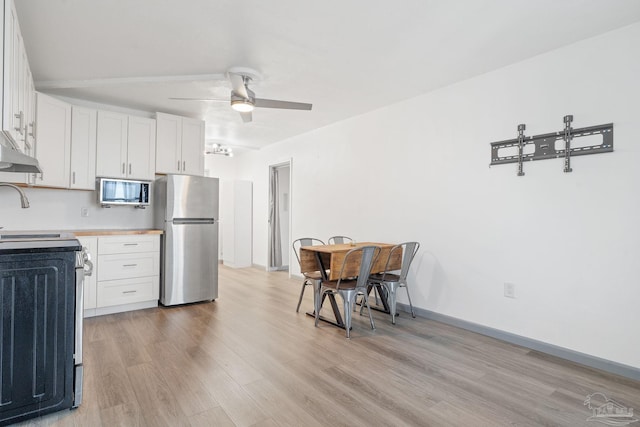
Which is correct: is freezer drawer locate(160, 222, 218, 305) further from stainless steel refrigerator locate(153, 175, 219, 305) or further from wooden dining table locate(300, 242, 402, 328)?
wooden dining table locate(300, 242, 402, 328)

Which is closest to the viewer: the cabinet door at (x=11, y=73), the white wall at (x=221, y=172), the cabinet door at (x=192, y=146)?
the cabinet door at (x=11, y=73)

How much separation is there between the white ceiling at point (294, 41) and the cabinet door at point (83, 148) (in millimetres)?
292

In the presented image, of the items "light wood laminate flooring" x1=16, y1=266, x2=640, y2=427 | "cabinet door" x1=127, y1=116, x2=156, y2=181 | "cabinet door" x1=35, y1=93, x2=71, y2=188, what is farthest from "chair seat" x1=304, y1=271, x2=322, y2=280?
"cabinet door" x1=35, y1=93, x2=71, y2=188

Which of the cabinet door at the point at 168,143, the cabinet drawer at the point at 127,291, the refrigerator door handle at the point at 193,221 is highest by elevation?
the cabinet door at the point at 168,143

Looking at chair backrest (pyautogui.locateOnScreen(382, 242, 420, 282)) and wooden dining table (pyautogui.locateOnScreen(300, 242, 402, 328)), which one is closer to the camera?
wooden dining table (pyautogui.locateOnScreen(300, 242, 402, 328))

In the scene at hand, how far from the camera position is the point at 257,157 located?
688 centimetres

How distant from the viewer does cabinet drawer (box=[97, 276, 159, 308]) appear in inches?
145

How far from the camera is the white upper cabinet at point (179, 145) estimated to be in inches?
170

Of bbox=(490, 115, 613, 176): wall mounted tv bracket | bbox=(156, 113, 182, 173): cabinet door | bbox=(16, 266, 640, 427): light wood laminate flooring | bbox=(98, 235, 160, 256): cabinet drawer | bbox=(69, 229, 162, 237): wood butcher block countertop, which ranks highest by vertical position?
bbox=(156, 113, 182, 173): cabinet door

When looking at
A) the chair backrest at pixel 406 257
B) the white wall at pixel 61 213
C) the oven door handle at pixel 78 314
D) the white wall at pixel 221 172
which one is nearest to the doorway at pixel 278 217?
the white wall at pixel 221 172

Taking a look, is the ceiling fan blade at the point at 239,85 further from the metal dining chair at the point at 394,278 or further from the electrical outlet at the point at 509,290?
the electrical outlet at the point at 509,290

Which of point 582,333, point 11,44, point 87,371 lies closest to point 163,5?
point 11,44

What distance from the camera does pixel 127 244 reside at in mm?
3834

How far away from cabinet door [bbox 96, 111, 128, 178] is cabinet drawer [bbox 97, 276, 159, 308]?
129 centimetres
